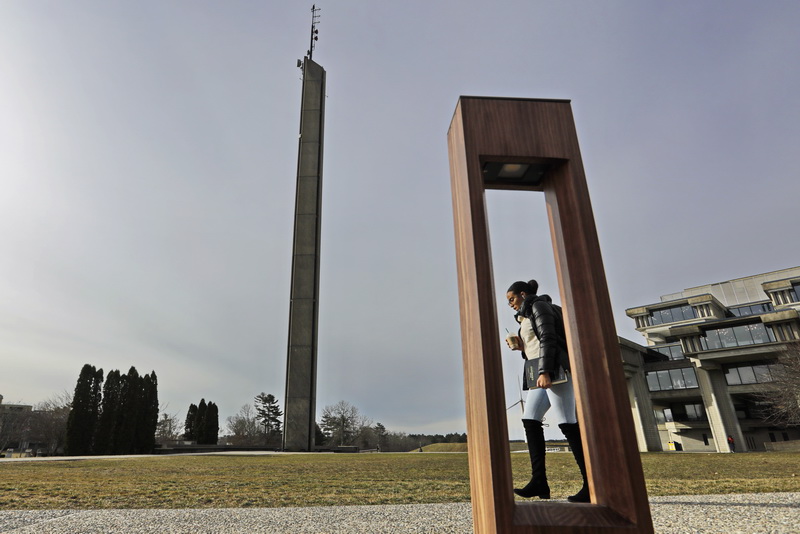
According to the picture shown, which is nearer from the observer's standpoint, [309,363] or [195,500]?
[195,500]

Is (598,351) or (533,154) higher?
(533,154)

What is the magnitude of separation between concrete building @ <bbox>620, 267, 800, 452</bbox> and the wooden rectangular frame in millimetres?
29115

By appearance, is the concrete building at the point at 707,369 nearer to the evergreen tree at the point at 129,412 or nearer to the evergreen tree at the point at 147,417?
the evergreen tree at the point at 147,417

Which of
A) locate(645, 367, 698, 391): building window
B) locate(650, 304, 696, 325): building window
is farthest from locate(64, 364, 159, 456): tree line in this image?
locate(650, 304, 696, 325): building window

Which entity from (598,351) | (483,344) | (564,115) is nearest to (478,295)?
(483,344)

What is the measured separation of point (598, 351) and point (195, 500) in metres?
5.46

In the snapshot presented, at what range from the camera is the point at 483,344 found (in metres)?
2.41

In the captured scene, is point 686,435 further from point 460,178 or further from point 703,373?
point 460,178

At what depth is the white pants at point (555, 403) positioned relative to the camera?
118 inches

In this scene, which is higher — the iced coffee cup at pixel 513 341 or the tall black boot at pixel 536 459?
the iced coffee cup at pixel 513 341

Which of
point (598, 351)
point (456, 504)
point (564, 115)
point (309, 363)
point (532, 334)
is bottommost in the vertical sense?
point (456, 504)

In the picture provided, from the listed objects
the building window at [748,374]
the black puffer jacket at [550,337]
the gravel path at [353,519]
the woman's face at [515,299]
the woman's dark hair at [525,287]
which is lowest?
the gravel path at [353,519]

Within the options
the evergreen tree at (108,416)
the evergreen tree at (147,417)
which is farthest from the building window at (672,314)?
the evergreen tree at (108,416)

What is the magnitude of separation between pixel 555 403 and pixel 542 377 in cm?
26
